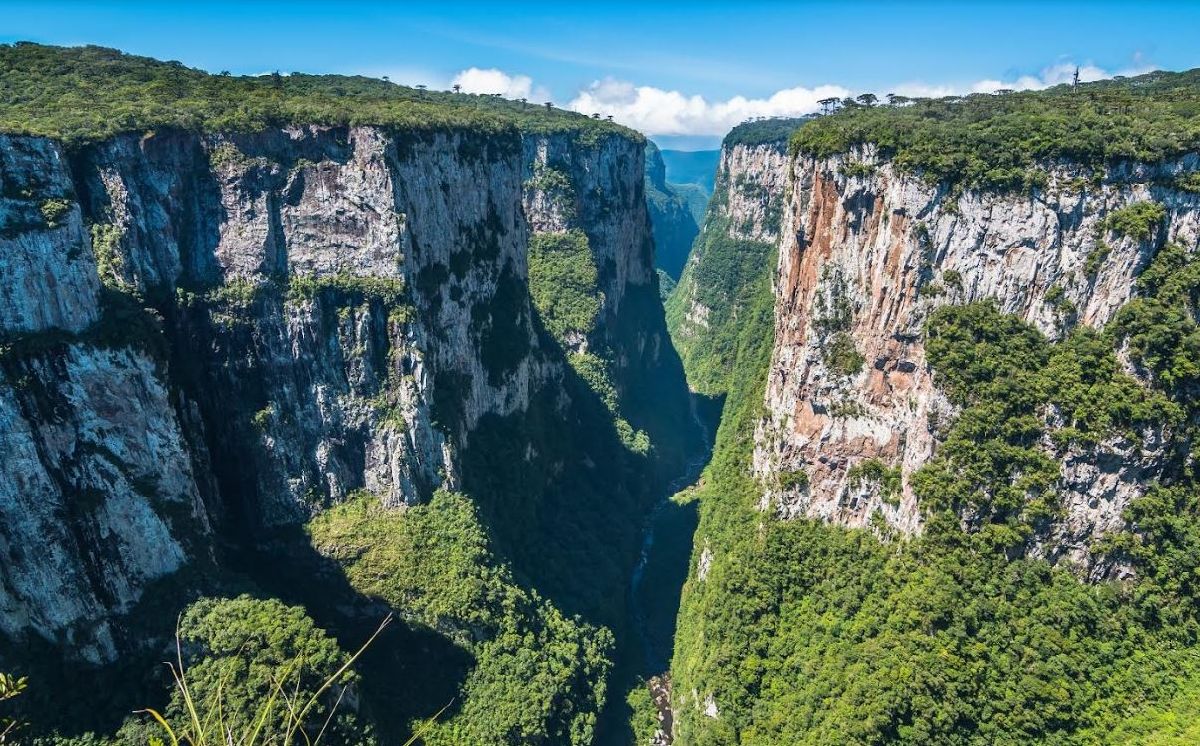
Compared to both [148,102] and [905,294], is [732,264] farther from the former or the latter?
[148,102]

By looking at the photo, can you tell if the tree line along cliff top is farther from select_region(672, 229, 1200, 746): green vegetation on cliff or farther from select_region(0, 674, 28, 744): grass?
select_region(672, 229, 1200, 746): green vegetation on cliff

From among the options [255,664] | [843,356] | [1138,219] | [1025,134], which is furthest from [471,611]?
[1138,219]

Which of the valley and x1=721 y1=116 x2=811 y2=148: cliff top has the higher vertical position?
x1=721 y1=116 x2=811 y2=148: cliff top

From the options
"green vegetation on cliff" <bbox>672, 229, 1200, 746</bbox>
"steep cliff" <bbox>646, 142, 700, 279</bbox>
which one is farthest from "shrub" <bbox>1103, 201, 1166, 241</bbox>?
"steep cliff" <bbox>646, 142, 700, 279</bbox>

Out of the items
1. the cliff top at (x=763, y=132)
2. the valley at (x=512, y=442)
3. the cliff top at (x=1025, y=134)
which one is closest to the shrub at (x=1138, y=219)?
the valley at (x=512, y=442)

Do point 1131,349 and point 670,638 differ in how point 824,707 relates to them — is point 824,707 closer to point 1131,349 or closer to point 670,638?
point 670,638

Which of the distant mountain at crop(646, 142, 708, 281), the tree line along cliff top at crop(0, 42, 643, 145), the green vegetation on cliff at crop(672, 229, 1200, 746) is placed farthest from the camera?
the distant mountain at crop(646, 142, 708, 281)
